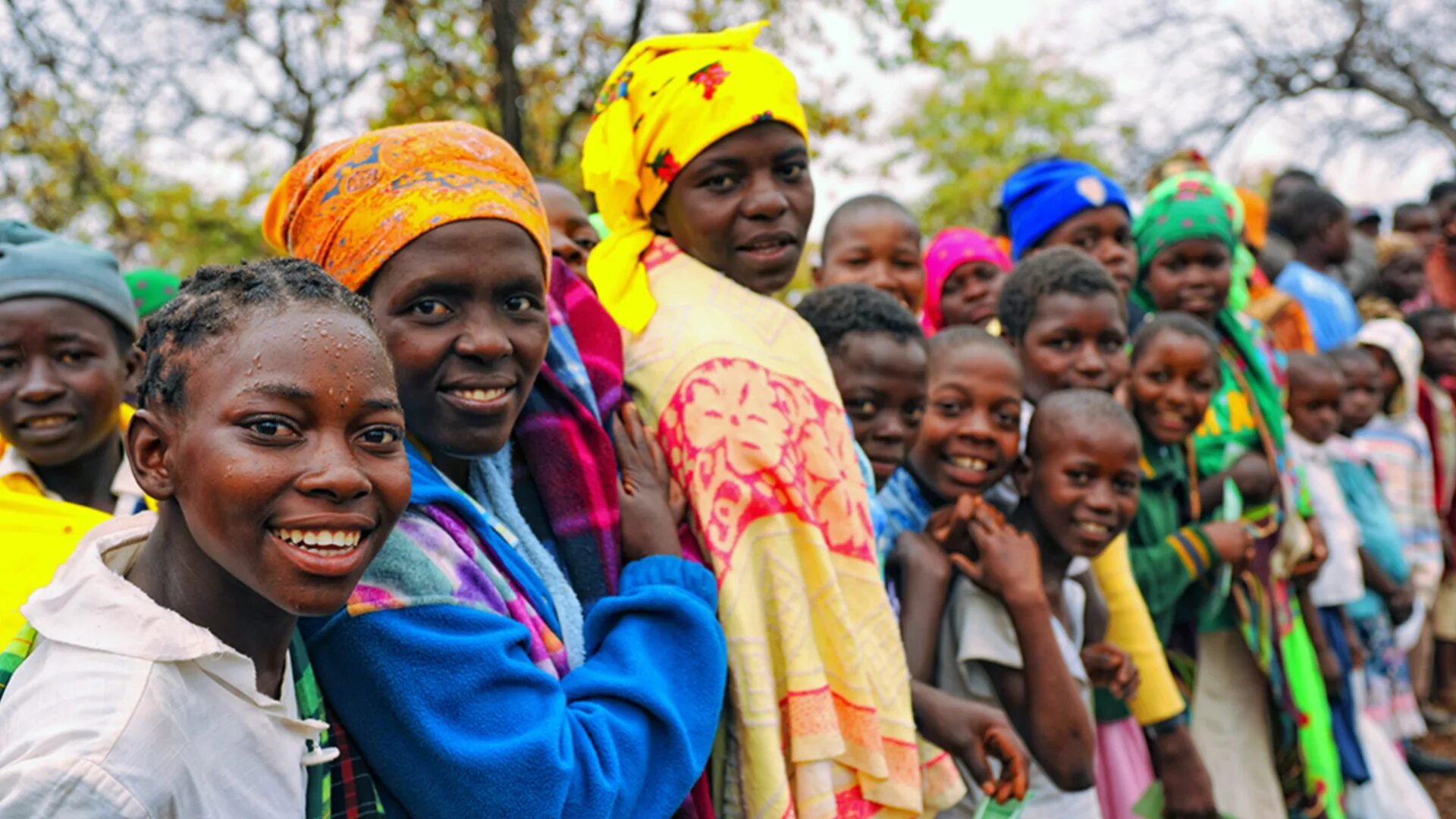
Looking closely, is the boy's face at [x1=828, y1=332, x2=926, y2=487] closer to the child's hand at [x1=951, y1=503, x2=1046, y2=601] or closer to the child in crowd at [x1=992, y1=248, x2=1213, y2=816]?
the child's hand at [x1=951, y1=503, x2=1046, y2=601]

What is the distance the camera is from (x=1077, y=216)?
4.51m

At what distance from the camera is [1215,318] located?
4559mm

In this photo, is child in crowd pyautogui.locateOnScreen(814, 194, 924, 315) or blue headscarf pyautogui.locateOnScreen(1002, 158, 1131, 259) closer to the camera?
child in crowd pyautogui.locateOnScreen(814, 194, 924, 315)

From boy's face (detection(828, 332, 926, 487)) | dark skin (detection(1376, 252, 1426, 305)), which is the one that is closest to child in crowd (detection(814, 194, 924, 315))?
boy's face (detection(828, 332, 926, 487))

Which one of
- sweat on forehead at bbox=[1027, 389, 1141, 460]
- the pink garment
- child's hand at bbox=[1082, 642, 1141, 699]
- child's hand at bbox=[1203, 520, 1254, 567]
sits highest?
sweat on forehead at bbox=[1027, 389, 1141, 460]

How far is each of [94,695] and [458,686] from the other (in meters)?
0.44

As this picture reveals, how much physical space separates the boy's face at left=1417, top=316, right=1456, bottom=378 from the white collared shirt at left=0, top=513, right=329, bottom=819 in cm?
744

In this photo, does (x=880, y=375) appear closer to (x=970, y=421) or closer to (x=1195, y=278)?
(x=970, y=421)

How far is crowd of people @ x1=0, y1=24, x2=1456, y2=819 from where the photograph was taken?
4.87ft

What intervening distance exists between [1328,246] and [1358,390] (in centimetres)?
172

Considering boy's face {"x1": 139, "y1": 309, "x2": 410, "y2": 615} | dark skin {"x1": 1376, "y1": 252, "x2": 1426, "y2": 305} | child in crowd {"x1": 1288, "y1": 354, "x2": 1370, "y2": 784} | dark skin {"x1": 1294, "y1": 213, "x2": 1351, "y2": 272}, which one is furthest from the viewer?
dark skin {"x1": 1376, "y1": 252, "x2": 1426, "y2": 305}

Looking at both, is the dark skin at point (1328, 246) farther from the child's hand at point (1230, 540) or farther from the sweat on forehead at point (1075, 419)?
the sweat on forehead at point (1075, 419)

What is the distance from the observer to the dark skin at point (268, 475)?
1.47m

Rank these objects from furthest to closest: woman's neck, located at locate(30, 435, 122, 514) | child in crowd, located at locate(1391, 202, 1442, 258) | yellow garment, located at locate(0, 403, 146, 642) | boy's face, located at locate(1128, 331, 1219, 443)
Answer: child in crowd, located at locate(1391, 202, 1442, 258) < boy's face, located at locate(1128, 331, 1219, 443) < woman's neck, located at locate(30, 435, 122, 514) < yellow garment, located at locate(0, 403, 146, 642)
